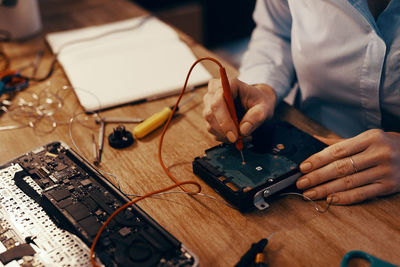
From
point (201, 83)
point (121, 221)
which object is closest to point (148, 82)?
point (201, 83)

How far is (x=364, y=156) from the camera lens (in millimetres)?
658

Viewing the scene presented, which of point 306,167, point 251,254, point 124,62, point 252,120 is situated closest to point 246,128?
point 252,120

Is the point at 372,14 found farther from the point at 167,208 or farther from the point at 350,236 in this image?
the point at 167,208

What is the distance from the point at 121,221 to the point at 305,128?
18.7 inches

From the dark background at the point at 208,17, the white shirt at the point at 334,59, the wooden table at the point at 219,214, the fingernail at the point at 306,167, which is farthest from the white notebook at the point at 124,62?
the dark background at the point at 208,17

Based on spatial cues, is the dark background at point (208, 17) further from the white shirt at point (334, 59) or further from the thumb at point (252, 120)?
the thumb at point (252, 120)

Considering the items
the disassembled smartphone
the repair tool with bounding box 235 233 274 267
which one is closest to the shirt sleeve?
the disassembled smartphone

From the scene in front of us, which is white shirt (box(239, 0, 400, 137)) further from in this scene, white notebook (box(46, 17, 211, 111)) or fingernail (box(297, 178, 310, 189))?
fingernail (box(297, 178, 310, 189))

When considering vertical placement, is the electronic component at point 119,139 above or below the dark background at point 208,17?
above

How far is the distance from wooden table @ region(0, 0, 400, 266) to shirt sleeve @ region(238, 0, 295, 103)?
4.2 inches

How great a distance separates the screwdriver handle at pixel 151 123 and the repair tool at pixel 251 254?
386mm

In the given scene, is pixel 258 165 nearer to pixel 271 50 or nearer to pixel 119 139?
pixel 119 139

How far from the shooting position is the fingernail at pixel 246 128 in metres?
0.74

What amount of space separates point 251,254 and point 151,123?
0.40 m
